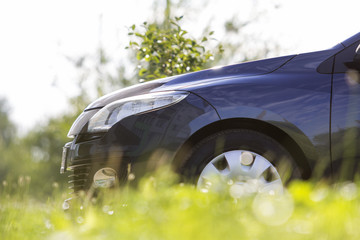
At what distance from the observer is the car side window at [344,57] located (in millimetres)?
3057

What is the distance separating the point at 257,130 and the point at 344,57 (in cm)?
81

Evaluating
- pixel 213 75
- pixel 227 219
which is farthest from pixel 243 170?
pixel 227 219

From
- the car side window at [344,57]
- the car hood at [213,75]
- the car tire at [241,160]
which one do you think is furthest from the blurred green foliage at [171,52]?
the car tire at [241,160]

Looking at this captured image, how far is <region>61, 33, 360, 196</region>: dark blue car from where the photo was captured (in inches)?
113

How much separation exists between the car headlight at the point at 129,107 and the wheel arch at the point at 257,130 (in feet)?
0.91

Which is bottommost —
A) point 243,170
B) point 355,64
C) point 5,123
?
point 243,170

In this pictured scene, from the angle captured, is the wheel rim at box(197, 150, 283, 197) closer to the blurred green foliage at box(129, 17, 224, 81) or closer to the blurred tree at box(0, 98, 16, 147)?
the blurred green foliage at box(129, 17, 224, 81)

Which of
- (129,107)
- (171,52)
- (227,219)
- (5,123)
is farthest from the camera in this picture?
(5,123)

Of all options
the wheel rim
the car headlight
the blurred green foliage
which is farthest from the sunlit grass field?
the blurred green foliage

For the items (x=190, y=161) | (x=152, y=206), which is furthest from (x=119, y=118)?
(x=152, y=206)

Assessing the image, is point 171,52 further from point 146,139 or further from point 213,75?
point 146,139

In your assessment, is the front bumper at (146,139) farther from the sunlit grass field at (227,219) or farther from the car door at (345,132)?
the sunlit grass field at (227,219)

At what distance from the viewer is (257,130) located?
2971 mm

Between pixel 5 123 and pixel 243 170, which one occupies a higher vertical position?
pixel 5 123
